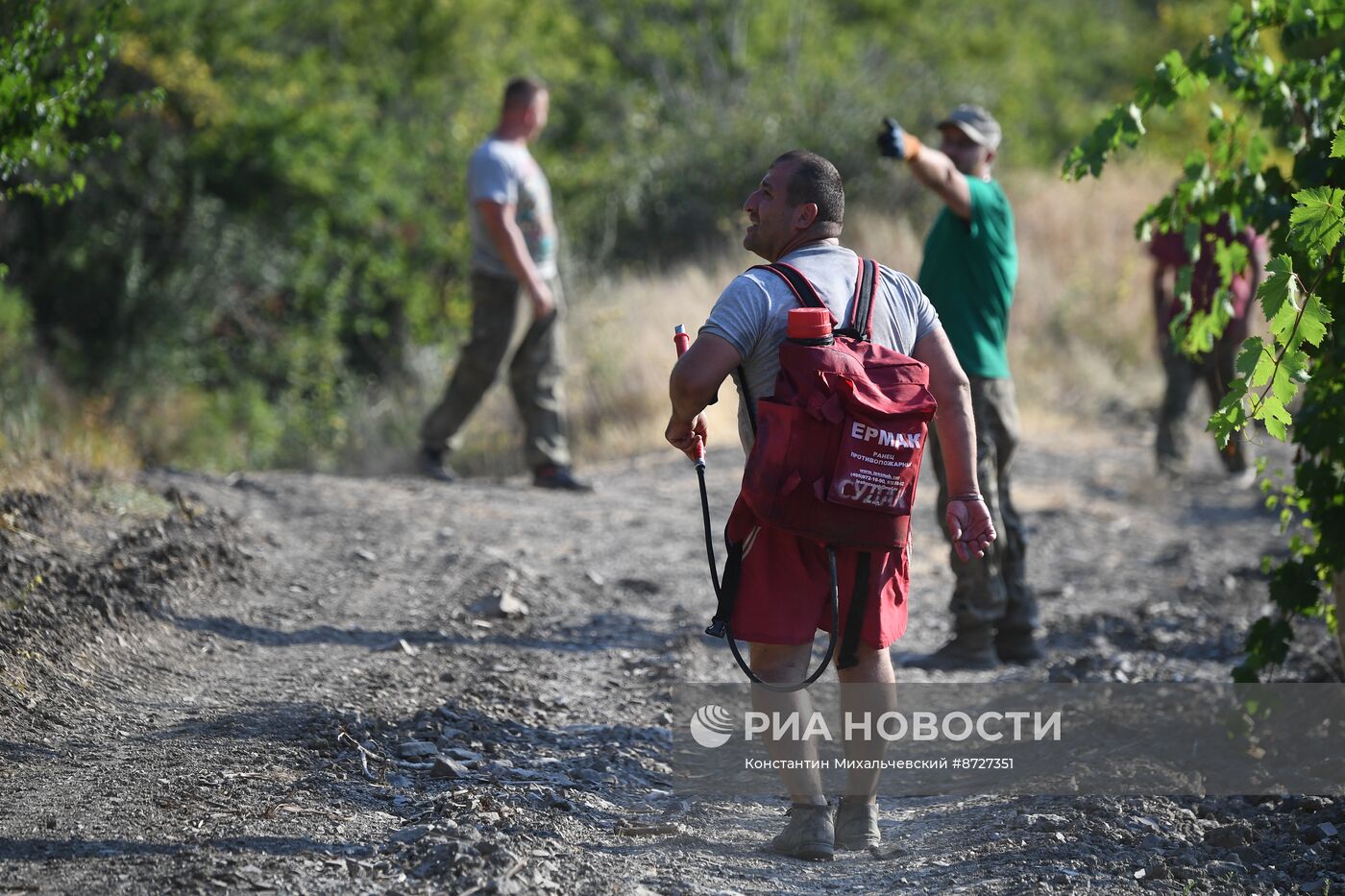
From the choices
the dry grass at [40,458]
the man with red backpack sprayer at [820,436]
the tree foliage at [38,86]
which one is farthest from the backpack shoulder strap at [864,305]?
the dry grass at [40,458]

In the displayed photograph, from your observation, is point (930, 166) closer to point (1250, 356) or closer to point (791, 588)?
point (1250, 356)

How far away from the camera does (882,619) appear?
3.68 m

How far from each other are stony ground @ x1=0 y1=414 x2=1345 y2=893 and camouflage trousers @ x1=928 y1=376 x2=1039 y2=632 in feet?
0.99

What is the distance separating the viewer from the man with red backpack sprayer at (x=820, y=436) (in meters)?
3.47

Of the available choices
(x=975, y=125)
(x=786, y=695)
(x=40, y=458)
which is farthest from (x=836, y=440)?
(x=40, y=458)

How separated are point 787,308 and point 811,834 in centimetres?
136

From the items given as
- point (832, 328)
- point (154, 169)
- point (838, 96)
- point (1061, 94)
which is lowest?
point (832, 328)

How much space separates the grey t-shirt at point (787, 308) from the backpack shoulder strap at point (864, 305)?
0.05ft

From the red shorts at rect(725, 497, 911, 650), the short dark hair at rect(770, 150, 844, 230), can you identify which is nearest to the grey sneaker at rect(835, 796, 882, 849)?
the red shorts at rect(725, 497, 911, 650)

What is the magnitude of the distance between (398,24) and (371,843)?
16.8m

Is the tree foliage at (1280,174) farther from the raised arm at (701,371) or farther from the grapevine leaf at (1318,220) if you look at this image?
the raised arm at (701,371)

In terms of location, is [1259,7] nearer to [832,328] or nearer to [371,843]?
[832,328]

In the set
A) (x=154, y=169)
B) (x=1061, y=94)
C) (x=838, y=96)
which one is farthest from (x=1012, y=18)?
(x=154, y=169)

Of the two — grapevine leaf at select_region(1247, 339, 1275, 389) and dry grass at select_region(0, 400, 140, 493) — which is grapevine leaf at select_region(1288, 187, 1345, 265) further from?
dry grass at select_region(0, 400, 140, 493)
